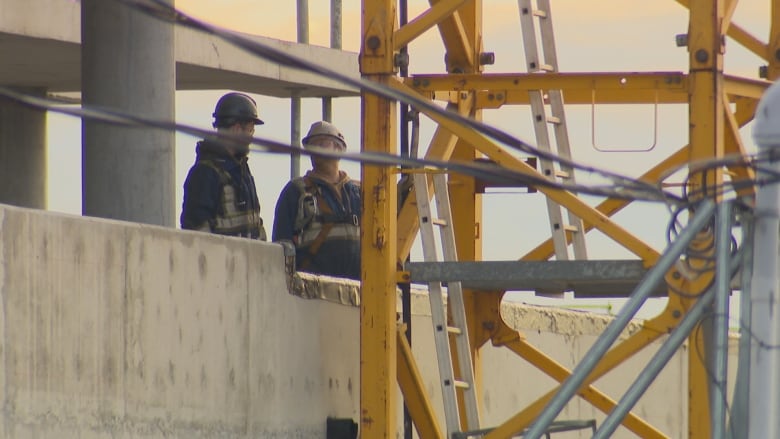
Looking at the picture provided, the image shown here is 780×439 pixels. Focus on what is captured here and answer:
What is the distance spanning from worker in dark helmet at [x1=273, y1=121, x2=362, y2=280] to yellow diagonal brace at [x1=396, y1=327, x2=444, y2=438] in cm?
115

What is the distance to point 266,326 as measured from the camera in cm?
1166

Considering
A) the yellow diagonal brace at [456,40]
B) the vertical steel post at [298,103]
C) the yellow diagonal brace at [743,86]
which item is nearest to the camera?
the yellow diagonal brace at [743,86]

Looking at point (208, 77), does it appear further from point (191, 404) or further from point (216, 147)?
point (191, 404)

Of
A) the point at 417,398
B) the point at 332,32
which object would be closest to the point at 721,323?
the point at 417,398

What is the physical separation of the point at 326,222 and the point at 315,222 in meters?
0.07

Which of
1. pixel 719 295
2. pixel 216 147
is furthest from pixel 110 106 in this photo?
pixel 719 295

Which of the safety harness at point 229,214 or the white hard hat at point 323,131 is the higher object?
the white hard hat at point 323,131

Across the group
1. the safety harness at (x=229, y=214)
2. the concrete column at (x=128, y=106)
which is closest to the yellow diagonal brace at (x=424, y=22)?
the safety harness at (x=229, y=214)

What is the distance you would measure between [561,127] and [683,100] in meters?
0.81

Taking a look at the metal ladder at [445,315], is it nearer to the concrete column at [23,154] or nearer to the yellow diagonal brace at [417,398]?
the yellow diagonal brace at [417,398]

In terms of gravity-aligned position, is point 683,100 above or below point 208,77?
below

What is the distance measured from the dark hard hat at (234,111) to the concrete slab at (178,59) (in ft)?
15.3

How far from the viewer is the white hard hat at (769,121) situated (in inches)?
356

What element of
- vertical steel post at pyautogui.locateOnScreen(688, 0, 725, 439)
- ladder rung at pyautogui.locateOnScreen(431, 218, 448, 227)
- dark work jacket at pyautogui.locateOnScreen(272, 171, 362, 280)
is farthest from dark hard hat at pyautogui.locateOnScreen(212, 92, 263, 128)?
vertical steel post at pyautogui.locateOnScreen(688, 0, 725, 439)
